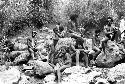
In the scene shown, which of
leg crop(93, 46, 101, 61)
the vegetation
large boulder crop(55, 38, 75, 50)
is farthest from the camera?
the vegetation

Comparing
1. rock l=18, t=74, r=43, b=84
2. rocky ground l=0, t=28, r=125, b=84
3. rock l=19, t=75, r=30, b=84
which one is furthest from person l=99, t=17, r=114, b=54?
rock l=19, t=75, r=30, b=84

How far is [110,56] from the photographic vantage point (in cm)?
1016

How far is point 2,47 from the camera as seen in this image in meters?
13.6

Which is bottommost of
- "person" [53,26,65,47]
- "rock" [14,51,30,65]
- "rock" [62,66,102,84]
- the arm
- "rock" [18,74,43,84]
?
"rock" [18,74,43,84]

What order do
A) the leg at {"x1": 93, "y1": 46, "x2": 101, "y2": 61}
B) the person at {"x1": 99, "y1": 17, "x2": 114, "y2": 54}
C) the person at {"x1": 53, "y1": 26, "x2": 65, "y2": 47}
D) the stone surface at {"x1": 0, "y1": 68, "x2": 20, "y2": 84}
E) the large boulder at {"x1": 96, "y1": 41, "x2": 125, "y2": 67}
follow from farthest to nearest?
the person at {"x1": 53, "y1": 26, "x2": 65, "y2": 47} < the leg at {"x1": 93, "y1": 46, "x2": 101, "y2": 61} < the person at {"x1": 99, "y1": 17, "x2": 114, "y2": 54} < the large boulder at {"x1": 96, "y1": 41, "x2": 125, "y2": 67} < the stone surface at {"x1": 0, "y1": 68, "x2": 20, "y2": 84}

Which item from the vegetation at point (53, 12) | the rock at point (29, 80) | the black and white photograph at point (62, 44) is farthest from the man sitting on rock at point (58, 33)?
the vegetation at point (53, 12)

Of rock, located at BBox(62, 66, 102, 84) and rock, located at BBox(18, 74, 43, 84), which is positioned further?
rock, located at BBox(18, 74, 43, 84)

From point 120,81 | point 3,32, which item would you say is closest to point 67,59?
point 120,81

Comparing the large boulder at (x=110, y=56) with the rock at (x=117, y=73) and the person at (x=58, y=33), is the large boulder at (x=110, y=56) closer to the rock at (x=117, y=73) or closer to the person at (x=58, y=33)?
the rock at (x=117, y=73)

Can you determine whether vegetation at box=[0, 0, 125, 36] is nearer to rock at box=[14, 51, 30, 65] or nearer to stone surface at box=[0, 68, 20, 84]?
rock at box=[14, 51, 30, 65]

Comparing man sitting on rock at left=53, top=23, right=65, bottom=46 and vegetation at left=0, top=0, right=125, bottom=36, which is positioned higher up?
vegetation at left=0, top=0, right=125, bottom=36

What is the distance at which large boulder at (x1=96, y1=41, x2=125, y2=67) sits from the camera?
10.1 meters

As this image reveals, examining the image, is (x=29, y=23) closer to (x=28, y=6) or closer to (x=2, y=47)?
(x=28, y=6)

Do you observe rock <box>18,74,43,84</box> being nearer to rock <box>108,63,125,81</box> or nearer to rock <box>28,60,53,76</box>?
rock <box>28,60,53,76</box>
